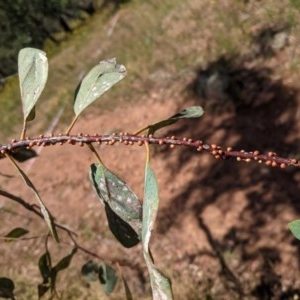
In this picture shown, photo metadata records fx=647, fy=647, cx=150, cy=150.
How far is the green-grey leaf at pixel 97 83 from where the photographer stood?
871 mm

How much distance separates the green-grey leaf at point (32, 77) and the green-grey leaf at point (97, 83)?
0.05m

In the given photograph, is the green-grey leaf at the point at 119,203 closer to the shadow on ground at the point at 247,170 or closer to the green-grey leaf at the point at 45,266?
the green-grey leaf at the point at 45,266

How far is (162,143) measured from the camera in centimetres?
73

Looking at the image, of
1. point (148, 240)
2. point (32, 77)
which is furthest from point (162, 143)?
point (32, 77)

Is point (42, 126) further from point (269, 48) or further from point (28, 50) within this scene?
point (28, 50)

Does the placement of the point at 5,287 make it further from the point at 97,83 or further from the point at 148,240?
the point at 148,240

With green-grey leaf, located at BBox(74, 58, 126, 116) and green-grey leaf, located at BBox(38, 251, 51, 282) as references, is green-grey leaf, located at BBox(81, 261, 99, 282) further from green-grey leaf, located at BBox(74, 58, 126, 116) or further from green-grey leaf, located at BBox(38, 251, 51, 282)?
green-grey leaf, located at BBox(74, 58, 126, 116)

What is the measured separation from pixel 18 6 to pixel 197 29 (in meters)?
1.41

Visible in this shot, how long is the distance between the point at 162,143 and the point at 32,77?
0.86 feet

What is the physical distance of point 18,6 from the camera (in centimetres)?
478

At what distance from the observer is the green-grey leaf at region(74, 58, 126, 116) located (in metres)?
0.87

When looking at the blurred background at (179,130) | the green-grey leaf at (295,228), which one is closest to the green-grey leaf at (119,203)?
the green-grey leaf at (295,228)

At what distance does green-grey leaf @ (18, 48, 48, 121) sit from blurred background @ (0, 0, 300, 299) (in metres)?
1.51

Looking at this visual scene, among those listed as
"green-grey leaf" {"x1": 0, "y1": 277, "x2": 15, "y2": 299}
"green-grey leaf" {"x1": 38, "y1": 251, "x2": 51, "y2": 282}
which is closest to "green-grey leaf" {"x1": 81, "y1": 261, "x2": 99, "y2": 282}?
"green-grey leaf" {"x1": 38, "y1": 251, "x2": 51, "y2": 282}
